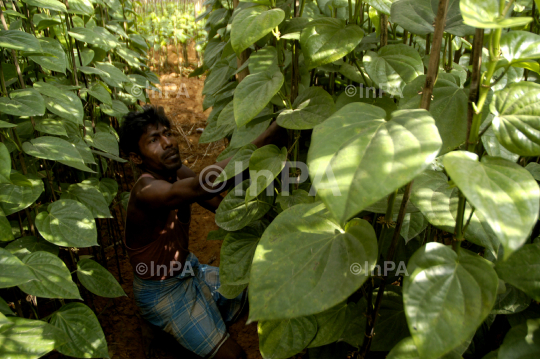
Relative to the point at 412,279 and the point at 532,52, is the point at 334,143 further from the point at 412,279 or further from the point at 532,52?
the point at 532,52

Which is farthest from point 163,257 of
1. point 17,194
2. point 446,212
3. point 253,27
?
point 446,212

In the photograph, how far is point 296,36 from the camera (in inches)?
38.1

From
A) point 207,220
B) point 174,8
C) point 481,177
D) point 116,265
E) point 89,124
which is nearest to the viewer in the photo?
point 481,177

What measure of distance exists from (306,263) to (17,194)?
→ 43.4 inches

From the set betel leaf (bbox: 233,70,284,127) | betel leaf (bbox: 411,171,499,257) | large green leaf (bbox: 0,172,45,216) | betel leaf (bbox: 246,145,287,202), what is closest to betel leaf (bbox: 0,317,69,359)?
large green leaf (bbox: 0,172,45,216)

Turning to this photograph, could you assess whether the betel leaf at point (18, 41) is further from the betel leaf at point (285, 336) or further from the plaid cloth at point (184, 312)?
the plaid cloth at point (184, 312)

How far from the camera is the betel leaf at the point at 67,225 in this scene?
4.33 feet

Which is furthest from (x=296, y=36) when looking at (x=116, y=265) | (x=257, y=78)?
(x=116, y=265)

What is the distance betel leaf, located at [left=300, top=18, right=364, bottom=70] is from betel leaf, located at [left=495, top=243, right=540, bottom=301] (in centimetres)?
54

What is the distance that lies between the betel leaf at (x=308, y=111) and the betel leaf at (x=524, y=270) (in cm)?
50

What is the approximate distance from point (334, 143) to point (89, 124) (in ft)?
6.08

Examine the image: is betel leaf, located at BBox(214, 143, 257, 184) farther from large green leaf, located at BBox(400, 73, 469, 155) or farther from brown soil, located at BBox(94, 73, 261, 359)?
brown soil, located at BBox(94, 73, 261, 359)

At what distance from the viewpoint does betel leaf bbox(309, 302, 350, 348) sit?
0.97 m

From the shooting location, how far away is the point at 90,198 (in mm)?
1689
